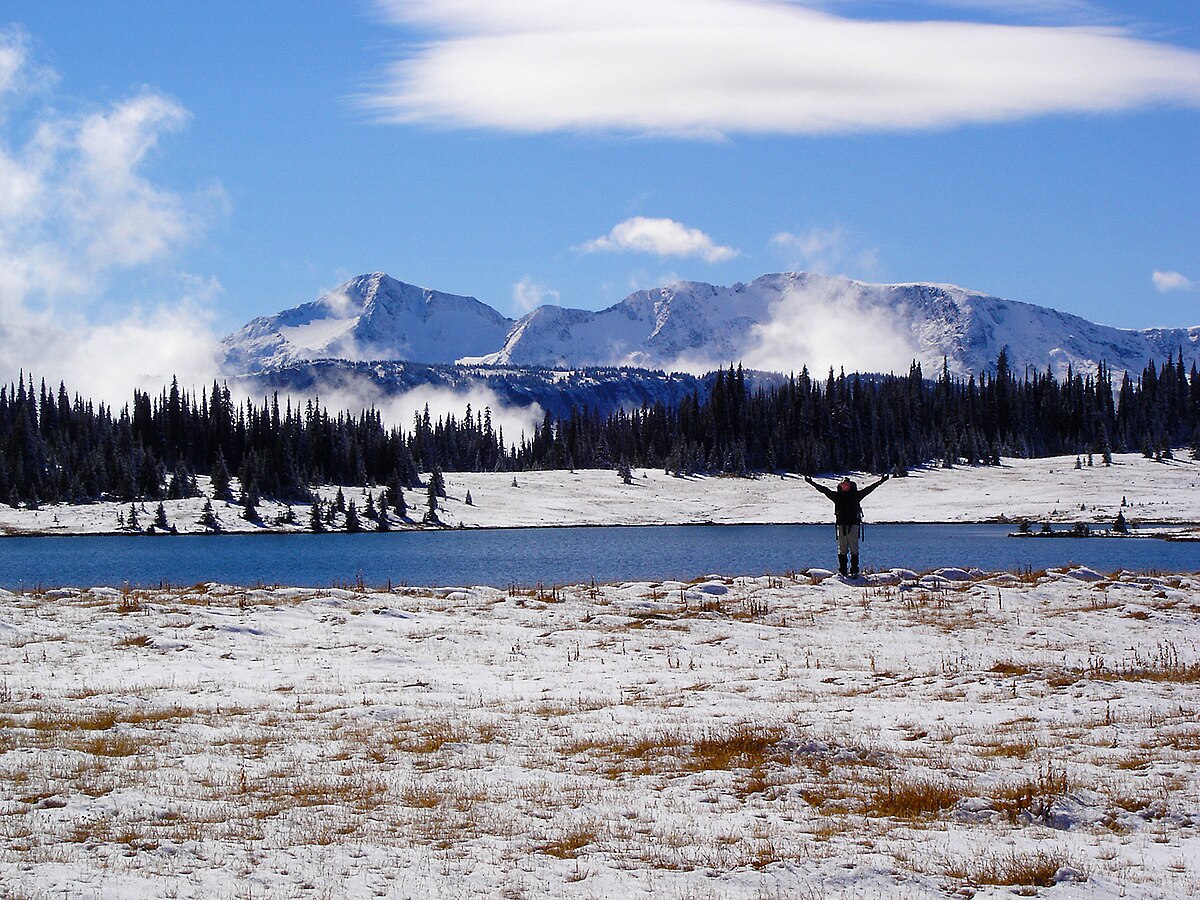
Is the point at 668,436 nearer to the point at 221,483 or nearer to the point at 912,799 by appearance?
the point at 221,483

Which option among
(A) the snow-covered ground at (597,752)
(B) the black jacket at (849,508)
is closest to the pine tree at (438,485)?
(B) the black jacket at (849,508)

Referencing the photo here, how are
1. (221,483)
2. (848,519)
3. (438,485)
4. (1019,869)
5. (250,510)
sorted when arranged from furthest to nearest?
(438,485), (221,483), (250,510), (848,519), (1019,869)

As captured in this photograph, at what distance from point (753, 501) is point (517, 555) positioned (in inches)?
2455

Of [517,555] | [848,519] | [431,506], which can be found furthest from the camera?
[431,506]

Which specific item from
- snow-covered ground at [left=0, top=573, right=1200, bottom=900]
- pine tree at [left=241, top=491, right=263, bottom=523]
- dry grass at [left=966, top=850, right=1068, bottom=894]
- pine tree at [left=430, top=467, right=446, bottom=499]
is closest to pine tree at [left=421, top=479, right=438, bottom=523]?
pine tree at [left=430, top=467, right=446, bottom=499]

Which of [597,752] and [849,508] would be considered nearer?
[597,752]

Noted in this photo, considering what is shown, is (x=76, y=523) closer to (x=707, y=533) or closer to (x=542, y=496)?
(x=542, y=496)

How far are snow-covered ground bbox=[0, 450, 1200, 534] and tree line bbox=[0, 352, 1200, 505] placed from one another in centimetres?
649

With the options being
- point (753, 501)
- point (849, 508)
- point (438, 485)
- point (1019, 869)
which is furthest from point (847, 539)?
point (753, 501)

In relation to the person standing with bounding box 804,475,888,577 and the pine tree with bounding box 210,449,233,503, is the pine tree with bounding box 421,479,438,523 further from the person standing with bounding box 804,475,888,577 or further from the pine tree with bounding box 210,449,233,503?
the person standing with bounding box 804,475,888,577

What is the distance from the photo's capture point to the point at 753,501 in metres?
124

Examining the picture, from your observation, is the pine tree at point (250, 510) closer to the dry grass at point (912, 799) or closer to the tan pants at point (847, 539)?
the tan pants at point (847, 539)

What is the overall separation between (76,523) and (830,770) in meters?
102

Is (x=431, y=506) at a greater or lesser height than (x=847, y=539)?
lesser
